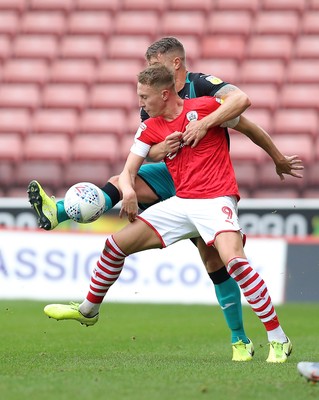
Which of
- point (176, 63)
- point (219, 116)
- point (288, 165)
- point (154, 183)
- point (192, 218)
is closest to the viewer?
point (219, 116)

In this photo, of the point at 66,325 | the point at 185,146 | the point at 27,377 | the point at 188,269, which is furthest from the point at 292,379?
the point at 188,269

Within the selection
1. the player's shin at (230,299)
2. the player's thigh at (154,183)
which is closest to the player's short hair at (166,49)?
the player's thigh at (154,183)

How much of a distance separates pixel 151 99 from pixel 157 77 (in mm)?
161

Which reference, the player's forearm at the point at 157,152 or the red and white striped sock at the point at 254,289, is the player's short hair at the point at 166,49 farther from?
the red and white striped sock at the point at 254,289

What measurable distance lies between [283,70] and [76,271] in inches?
262

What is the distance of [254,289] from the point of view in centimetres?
701

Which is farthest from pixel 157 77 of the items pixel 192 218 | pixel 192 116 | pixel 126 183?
pixel 192 218

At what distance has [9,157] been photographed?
674 inches

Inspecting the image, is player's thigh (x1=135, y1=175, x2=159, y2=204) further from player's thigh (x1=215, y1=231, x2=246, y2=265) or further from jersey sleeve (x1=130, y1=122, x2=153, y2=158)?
player's thigh (x1=215, y1=231, x2=246, y2=265)

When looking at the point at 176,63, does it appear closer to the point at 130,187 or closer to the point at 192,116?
the point at 192,116

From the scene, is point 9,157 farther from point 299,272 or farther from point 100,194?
point 100,194

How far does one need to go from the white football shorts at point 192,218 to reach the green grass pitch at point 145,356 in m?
0.84

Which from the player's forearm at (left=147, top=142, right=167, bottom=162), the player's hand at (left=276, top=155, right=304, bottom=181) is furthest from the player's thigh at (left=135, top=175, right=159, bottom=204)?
the player's hand at (left=276, top=155, right=304, bottom=181)

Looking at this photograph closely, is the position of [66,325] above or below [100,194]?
below
